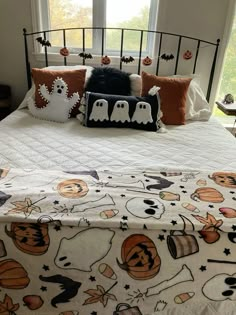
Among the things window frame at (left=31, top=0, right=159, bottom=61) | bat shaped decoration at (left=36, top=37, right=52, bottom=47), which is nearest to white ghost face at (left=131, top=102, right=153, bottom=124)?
window frame at (left=31, top=0, right=159, bottom=61)

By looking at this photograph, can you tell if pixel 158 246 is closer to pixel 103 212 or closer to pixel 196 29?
pixel 103 212

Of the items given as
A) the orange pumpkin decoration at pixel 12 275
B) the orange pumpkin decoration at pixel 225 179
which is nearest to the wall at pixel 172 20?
the orange pumpkin decoration at pixel 225 179

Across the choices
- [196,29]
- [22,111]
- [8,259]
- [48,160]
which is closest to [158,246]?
[8,259]

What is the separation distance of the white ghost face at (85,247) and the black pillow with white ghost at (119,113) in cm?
112

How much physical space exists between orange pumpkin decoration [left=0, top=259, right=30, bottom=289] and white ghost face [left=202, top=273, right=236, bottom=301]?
644 millimetres

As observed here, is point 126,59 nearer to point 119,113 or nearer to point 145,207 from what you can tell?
point 119,113

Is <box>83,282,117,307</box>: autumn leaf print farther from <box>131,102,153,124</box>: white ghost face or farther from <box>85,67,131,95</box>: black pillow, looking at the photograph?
<box>85,67,131,95</box>: black pillow

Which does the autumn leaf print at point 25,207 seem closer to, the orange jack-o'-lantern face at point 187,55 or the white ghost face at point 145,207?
the white ghost face at point 145,207

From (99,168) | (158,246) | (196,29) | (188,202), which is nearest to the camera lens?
(158,246)

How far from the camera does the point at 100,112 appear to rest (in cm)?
193

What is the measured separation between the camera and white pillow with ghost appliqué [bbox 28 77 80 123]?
6.61ft

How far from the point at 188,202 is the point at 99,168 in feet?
1.64

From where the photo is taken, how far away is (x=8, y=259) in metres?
0.96

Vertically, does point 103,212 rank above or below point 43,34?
below
